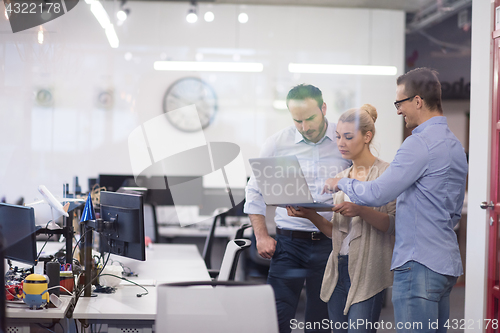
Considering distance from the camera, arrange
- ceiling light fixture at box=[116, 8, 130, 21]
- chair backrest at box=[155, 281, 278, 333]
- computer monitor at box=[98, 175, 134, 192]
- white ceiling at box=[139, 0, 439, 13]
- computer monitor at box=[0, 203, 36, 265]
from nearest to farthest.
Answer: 1. chair backrest at box=[155, 281, 278, 333]
2. computer monitor at box=[0, 203, 36, 265]
3. white ceiling at box=[139, 0, 439, 13]
4. computer monitor at box=[98, 175, 134, 192]
5. ceiling light fixture at box=[116, 8, 130, 21]

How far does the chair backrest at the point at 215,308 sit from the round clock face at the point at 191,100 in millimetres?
3060

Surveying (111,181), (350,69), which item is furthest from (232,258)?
(111,181)

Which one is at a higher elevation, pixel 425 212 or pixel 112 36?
pixel 112 36

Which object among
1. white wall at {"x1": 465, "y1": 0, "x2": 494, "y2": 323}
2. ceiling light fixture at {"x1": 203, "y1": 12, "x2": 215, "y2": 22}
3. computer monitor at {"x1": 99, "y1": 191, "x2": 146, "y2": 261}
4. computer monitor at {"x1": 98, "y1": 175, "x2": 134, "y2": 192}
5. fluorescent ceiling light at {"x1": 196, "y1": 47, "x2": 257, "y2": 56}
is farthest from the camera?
ceiling light fixture at {"x1": 203, "y1": 12, "x2": 215, "y2": 22}

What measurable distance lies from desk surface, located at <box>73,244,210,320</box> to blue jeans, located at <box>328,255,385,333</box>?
29.2 inches

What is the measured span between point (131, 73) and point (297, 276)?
3.18 m

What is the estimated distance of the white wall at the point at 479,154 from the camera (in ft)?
8.26

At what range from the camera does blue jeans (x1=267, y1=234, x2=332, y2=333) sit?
2.26 m

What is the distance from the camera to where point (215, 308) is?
1343 millimetres

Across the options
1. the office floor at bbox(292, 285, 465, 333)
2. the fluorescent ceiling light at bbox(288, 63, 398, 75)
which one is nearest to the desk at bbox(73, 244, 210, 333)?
the office floor at bbox(292, 285, 465, 333)

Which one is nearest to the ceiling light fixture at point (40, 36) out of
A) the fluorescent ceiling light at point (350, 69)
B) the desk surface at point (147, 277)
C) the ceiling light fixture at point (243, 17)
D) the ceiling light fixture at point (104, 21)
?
the ceiling light fixture at point (104, 21)

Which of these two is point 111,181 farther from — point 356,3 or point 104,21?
point 356,3

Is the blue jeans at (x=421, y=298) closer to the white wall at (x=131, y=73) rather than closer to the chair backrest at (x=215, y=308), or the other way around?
the chair backrest at (x=215, y=308)

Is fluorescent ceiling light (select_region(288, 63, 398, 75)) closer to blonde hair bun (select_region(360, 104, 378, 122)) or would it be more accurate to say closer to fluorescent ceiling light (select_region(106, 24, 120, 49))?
blonde hair bun (select_region(360, 104, 378, 122))
